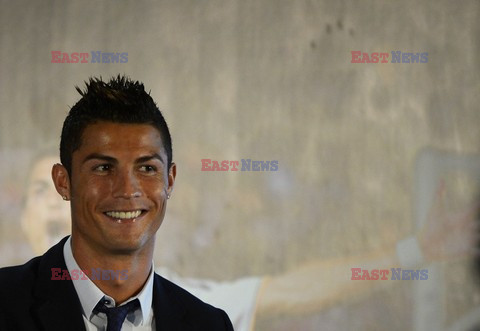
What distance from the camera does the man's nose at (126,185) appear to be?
36.6 inches

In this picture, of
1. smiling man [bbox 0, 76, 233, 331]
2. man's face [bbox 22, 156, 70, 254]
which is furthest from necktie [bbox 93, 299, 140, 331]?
man's face [bbox 22, 156, 70, 254]

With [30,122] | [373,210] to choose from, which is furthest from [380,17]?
[30,122]

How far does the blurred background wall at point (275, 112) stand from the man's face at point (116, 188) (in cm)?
137

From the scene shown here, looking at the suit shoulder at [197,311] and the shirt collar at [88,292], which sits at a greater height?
the shirt collar at [88,292]

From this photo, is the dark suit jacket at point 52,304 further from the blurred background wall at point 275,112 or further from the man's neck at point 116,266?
the blurred background wall at point 275,112

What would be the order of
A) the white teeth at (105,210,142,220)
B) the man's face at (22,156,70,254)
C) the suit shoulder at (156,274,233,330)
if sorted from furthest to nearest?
1. the man's face at (22,156,70,254)
2. the suit shoulder at (156,274,233,330)
3. the white teeth at (105,210,142,220)

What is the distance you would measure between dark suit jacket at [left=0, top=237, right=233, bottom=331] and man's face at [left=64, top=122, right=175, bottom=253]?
0.24ft

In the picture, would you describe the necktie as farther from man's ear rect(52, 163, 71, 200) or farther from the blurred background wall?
the blurred background wall

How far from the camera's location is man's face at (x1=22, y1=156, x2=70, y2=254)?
7.31 feet

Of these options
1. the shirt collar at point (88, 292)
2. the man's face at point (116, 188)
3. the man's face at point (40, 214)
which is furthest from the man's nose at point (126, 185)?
the man's face at point (40, 214)

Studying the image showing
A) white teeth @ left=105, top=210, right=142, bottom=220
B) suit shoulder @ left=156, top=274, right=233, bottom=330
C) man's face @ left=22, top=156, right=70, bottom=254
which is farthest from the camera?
man's face @ left=22, top=156, right=70, bottom=254

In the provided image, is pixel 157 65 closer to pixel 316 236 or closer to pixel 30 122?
pixel 30 122

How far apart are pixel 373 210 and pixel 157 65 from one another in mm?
863

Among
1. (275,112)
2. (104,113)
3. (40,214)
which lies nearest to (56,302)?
(104,113)
